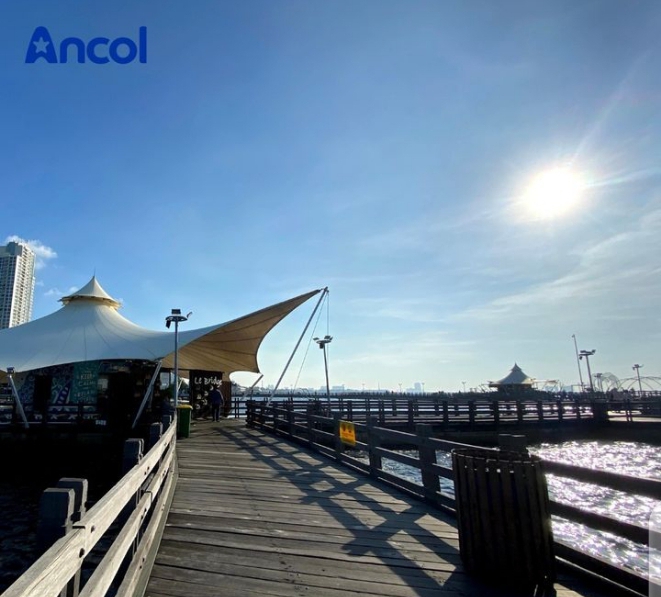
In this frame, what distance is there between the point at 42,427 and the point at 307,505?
47.3 feet

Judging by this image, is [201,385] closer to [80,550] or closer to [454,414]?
[454,414]

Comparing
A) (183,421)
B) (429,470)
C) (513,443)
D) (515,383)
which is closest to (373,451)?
(429,470)

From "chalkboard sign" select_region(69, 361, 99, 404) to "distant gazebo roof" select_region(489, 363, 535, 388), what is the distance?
142 ft

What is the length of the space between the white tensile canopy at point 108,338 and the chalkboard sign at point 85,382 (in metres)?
1.24

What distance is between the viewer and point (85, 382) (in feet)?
63.7

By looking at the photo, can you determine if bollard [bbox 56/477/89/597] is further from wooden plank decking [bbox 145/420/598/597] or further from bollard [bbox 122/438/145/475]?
bollard [bbox 122/438/145/475]

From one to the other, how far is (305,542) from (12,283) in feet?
231

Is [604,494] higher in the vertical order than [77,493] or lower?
lower

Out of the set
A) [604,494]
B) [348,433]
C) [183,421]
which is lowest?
[604,494]

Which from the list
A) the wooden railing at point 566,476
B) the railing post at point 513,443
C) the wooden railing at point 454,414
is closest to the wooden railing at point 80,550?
the wooden railing at point 566,476

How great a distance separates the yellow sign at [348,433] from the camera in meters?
8.59

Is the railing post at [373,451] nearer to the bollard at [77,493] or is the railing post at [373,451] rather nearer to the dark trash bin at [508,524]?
the dark trash bin at [508,524]

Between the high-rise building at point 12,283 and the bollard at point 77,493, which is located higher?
the high-rise building at point 12,283

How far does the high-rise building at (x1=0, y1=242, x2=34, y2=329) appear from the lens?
197ft
